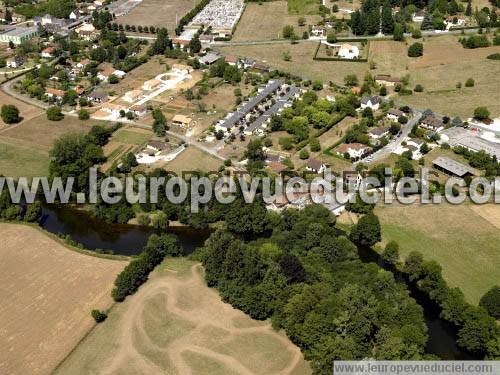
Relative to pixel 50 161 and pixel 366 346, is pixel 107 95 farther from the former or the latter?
pixel 366 346

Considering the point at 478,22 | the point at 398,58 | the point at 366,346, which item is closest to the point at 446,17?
the point at 478,22

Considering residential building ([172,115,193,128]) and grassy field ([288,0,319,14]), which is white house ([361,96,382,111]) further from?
grassy field ([288,0,319,14])

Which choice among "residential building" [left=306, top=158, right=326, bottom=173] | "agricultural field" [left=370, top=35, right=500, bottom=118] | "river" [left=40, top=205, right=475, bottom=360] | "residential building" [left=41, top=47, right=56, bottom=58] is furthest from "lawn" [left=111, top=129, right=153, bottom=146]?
"agricultural field" [left=370, top=35, right=500, bottom=118]

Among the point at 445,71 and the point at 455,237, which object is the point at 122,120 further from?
the point at 445,71

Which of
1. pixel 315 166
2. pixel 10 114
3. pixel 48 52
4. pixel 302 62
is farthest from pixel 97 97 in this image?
pixel 315 166

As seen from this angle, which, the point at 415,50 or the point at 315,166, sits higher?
the point at 415,50

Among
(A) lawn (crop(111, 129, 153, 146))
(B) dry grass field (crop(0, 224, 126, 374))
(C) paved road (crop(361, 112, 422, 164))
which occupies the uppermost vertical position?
(C) paved road (crop(361, 112, 422, 164))

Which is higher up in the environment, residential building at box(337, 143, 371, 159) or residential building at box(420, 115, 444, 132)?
residential building at box(420, 115, 444, 132)

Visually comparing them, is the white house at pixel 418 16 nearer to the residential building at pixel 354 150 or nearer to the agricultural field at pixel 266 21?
the agricultural field at pixel 266 21
